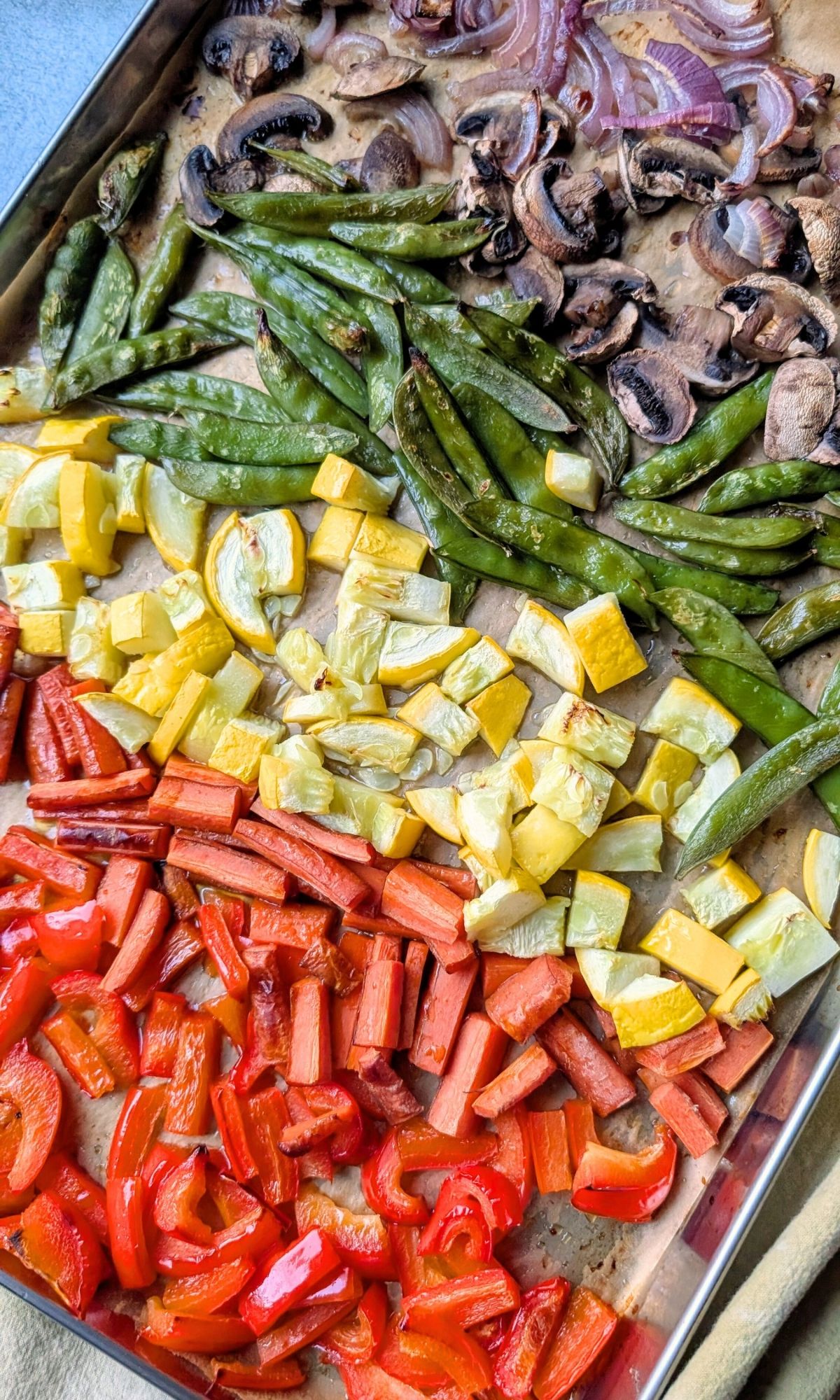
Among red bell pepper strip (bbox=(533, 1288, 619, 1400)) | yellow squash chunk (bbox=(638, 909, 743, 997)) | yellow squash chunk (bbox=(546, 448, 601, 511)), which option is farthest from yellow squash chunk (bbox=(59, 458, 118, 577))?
red bell pepper strip (bbox=(533, 1288, 619, 1400))

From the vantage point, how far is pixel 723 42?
10.3ft

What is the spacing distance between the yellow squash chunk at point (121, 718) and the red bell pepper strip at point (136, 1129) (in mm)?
1128

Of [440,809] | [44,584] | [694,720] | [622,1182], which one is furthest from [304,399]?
[622,1182]

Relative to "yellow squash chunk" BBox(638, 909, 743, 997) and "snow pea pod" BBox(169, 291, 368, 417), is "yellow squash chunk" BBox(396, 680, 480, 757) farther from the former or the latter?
"snow pea pod" BBox(169, 291, 368, 417)

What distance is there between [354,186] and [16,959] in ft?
9.61

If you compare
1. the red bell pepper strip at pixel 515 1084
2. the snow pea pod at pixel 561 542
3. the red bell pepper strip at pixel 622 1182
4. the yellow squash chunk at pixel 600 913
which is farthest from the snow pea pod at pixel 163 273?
the red bell pepper strip at pixel 622 1182

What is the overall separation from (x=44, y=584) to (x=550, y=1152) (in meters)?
2.54

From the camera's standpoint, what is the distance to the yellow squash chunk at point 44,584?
342 centimetres

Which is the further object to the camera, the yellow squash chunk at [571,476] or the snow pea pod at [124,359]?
the snow pea pod at [124,359]

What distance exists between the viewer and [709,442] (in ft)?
9.91

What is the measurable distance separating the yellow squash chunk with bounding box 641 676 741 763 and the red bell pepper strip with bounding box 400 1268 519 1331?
1622mm

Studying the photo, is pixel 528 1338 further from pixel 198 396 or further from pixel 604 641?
pixel 198 396

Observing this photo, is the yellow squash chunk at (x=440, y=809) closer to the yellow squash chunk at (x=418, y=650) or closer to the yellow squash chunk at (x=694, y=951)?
the yellow squash chunk at (x=418, y=650)

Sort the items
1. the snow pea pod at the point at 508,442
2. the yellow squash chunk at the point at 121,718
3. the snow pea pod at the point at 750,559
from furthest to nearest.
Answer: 1. the yellow squash chunk at the point at 121,718
2. the snow pea pod at the point at 508,442
3. the snow pea pod at the point at 750,559
